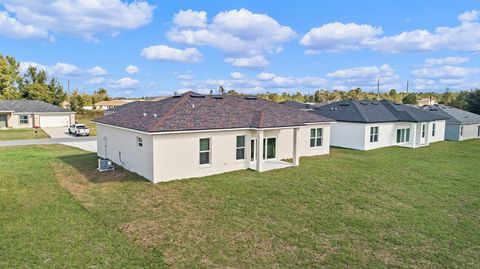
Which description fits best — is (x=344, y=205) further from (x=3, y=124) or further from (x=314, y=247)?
(x=3, y=124)

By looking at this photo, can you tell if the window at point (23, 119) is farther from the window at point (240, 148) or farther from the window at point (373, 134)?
the window at point (373, 134)

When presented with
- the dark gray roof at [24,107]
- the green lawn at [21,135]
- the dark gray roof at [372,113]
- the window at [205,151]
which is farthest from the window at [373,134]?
the dark gray roof at [24,107]

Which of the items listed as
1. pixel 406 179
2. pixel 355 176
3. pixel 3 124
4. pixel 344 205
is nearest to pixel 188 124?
pixel 344 205

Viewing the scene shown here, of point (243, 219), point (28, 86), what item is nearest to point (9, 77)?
point (28, 86)

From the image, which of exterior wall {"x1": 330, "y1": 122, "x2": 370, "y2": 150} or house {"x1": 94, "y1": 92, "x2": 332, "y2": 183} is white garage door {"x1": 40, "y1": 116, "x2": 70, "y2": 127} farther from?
exterior wall {"x1": 330, "y1": 122, "x2": 370, "y2": 150}

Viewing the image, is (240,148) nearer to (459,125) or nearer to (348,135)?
(348,135)

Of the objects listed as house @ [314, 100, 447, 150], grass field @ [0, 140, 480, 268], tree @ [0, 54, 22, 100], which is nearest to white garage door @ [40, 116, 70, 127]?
tree @ [0, 54, 22, 100]
